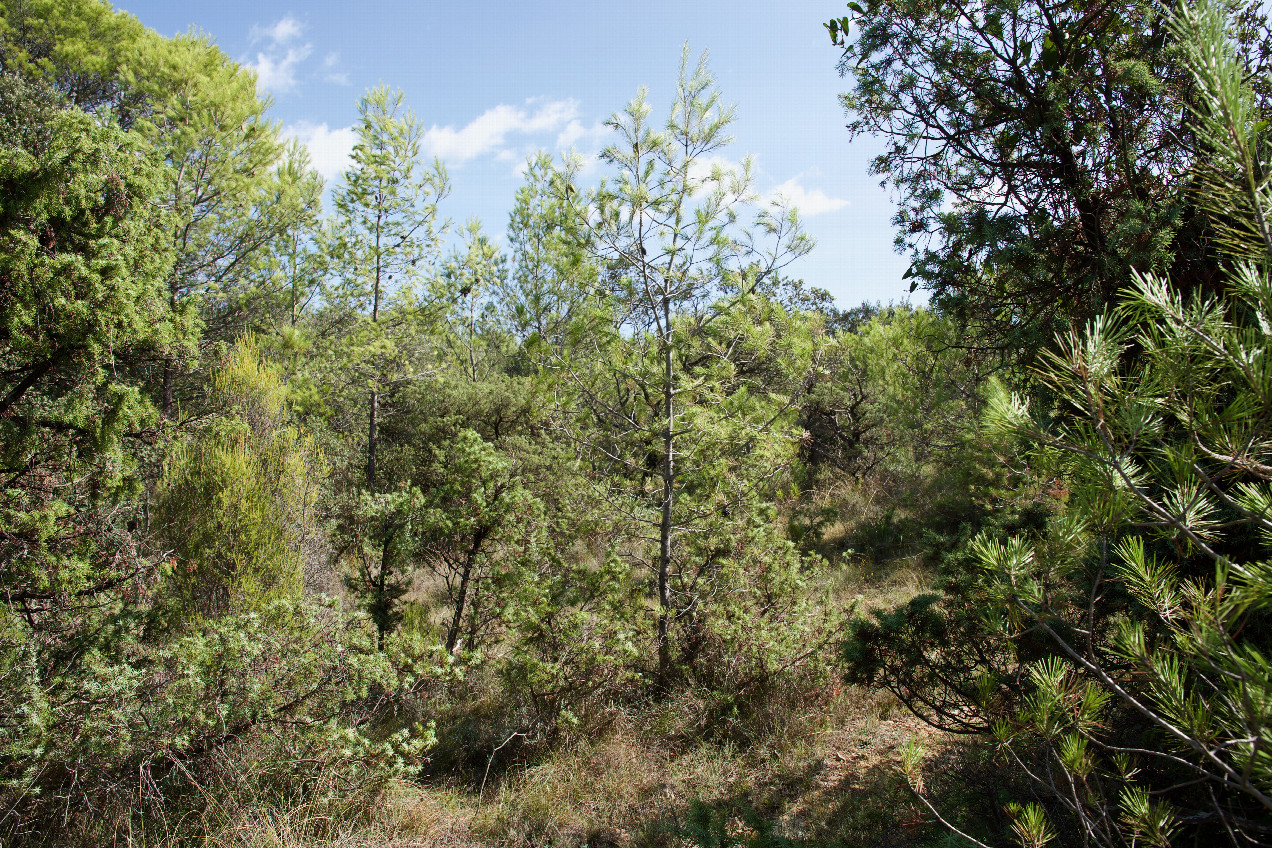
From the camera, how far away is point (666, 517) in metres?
5.27

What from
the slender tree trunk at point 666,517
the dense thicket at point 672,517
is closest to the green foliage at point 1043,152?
the dense thicket at point 672,517

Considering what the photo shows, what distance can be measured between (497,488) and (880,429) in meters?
10.5

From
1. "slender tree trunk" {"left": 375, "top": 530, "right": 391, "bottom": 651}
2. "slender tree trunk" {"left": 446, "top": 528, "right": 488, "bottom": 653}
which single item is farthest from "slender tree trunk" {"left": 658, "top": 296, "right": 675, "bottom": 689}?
"slender tree trunk" {"left": 375, "top": 530, "right": 391, "bottom": 651}

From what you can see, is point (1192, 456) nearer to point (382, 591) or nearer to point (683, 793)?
point (683, 793)

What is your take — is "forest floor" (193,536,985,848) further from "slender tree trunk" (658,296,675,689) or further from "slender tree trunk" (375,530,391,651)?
"slender tree trunk" (375,530,391,651)

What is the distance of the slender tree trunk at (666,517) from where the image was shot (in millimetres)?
5164

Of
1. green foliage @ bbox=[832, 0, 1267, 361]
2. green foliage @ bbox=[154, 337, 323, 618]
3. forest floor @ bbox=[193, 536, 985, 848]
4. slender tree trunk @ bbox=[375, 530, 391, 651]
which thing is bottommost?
forest floor @ bbox=[193, 536, 985, 848]

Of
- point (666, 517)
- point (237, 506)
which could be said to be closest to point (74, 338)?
point (237, 506)

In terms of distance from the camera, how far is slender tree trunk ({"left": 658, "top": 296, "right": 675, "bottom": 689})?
516 cm

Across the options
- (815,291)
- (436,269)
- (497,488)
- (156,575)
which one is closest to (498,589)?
(497,488)

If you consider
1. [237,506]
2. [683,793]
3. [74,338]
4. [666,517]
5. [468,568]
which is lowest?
[683,793]

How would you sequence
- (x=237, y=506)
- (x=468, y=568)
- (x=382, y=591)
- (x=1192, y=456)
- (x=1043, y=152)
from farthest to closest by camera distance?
(x=382, y=591) → (x=468, y=568) → (x=237, y=506) → (x=1043, y=152) → (x=1192, y=456)

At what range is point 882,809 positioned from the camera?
3.73m

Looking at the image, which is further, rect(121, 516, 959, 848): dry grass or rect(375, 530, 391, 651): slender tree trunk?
rect(375, 530, 391, 651): slender tree trunk
